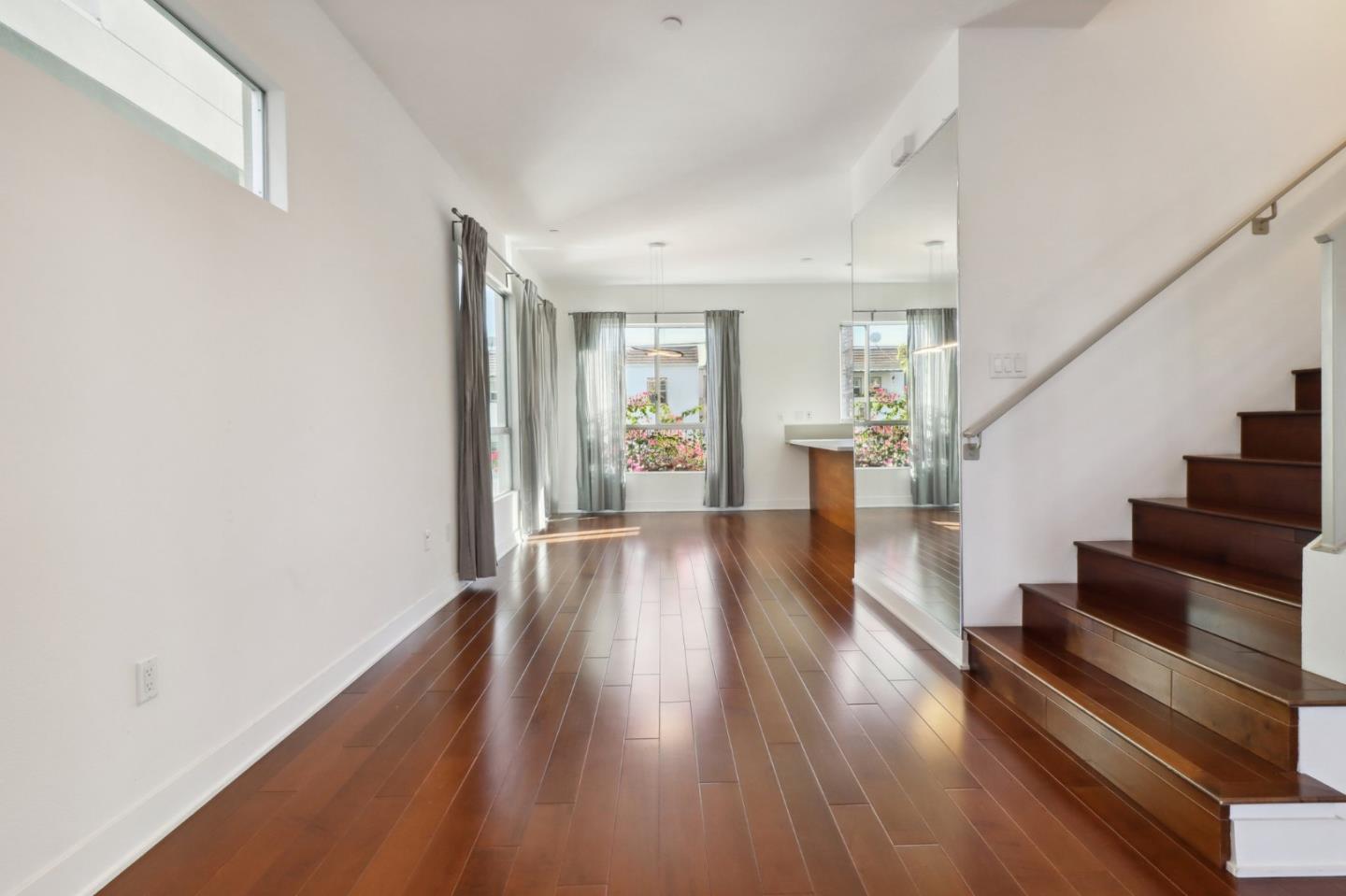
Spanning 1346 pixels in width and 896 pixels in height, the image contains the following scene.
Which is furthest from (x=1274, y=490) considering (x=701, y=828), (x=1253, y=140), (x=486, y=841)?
(x=486, y=841)

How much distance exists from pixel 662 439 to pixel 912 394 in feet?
17.0

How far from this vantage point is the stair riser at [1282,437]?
259 cm

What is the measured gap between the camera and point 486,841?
68.7 inches

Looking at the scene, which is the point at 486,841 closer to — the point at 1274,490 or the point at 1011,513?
the point at 1011,513

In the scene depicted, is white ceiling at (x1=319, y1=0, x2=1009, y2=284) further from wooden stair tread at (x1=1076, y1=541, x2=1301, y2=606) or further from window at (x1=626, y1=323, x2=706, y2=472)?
window at (x1=626, y1=323, x2=706, y2=472)

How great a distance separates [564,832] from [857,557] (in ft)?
10.2

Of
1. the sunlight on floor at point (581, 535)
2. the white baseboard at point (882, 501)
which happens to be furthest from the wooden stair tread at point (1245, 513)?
the sunlight on floor at point (581, 535)

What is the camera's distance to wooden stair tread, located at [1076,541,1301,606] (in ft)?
6.86

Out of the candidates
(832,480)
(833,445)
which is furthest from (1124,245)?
(832,480)

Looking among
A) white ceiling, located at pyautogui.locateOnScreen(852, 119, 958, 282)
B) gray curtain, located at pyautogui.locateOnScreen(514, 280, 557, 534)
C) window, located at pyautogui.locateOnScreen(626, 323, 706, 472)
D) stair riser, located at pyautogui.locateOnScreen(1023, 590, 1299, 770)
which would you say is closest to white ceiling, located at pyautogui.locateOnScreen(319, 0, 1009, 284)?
white ceiling, located at pyautogui.locateOnScreen(852, 119, 958, 282)

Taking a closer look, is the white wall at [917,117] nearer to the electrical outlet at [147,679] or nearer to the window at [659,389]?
the electrical outlet at [147,679]

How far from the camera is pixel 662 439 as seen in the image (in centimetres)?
852

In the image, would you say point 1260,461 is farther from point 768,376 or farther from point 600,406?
point 600,406

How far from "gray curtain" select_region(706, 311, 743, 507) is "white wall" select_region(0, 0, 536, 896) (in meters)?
5.21
